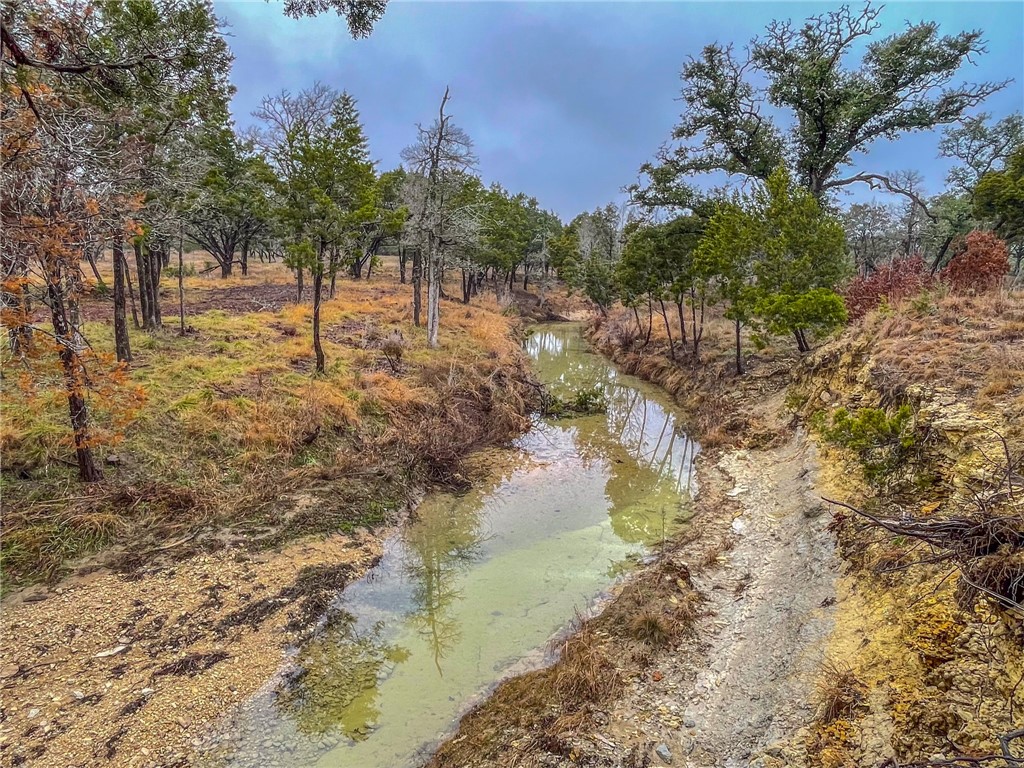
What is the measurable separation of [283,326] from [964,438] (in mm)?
18659

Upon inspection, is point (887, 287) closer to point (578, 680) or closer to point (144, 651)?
point (578, 680)

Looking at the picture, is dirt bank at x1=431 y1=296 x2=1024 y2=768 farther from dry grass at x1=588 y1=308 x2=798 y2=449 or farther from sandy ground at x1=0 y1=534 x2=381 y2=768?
dry grass at x1=588 y1=308 x2=798 y2=449

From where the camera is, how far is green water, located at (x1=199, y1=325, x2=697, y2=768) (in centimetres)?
514

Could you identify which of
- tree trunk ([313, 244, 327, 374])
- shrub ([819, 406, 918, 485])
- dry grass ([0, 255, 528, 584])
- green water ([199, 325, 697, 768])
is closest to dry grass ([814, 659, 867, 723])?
green water ([199, 325, 697, 768])

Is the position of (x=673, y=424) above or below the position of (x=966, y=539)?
below

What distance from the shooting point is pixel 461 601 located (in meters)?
7.52

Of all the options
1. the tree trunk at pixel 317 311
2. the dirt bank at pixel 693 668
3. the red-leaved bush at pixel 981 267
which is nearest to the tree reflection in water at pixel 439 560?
the dirt bank at pixel 693 668

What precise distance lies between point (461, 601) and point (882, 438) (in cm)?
661

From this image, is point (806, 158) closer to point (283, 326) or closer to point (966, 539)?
point (966, 539)

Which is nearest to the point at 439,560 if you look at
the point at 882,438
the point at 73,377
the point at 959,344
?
the point at 73,377

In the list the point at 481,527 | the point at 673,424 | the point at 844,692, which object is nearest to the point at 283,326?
the point at 481,527

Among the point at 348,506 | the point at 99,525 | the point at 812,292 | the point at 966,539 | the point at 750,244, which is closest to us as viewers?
the point at 966,539

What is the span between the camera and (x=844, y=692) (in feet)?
14.1

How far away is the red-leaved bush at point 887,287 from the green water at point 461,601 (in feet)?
24.0
